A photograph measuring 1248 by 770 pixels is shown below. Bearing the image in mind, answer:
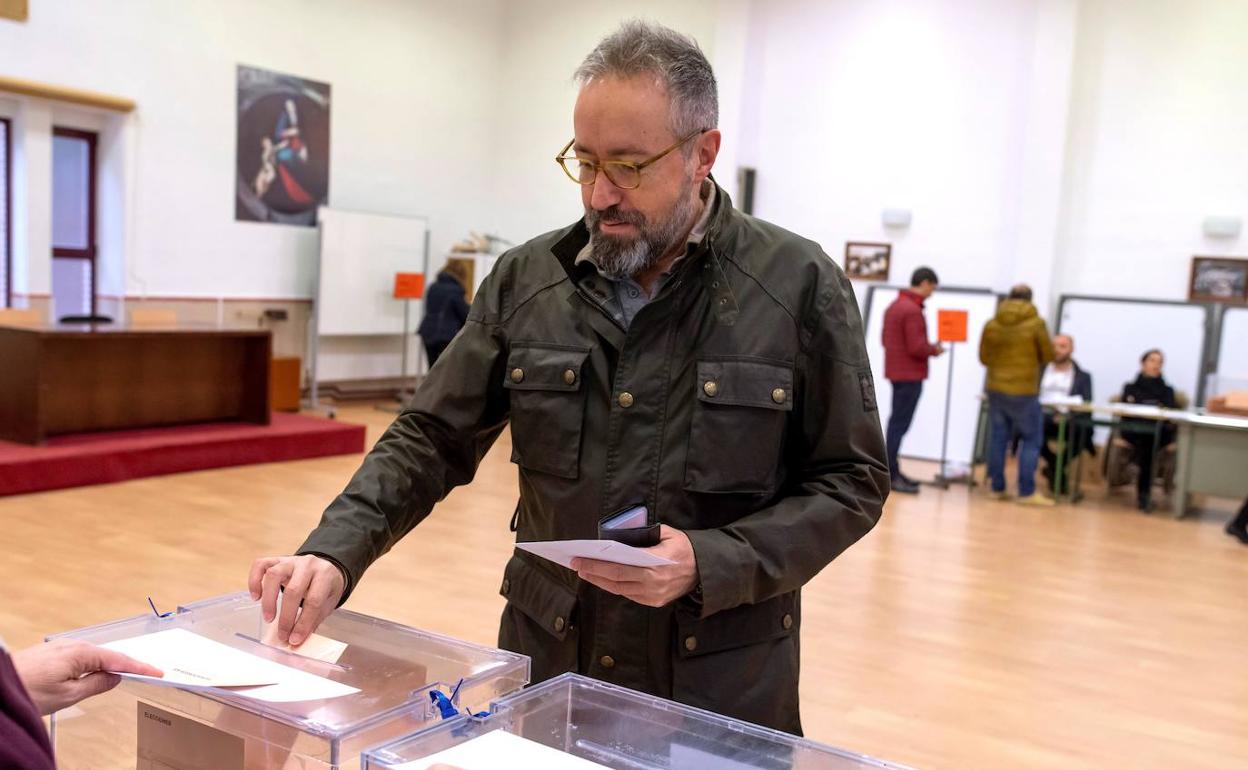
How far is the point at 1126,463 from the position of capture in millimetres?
8516

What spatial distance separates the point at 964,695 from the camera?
4.04 m

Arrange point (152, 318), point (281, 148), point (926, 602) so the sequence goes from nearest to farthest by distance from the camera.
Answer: point (926, 602)
point (152, 318)
point (281, 148)

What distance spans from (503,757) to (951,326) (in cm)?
779

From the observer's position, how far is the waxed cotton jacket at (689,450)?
1.54 meters

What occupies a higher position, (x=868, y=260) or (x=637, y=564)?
(x=868, y=260)

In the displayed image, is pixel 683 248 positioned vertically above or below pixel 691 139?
below

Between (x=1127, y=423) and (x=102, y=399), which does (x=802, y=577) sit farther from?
(x=1127, y=423)

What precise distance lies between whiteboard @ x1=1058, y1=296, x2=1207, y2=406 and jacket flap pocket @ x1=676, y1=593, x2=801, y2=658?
851 cm

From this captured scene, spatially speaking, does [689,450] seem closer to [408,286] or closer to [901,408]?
[901,408]

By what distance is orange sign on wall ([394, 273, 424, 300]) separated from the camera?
10.8 meters

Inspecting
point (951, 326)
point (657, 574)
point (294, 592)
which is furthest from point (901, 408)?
point (294, 592)

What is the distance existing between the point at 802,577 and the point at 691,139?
2.07 feet

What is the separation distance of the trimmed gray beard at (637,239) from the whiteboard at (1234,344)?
8788 mm

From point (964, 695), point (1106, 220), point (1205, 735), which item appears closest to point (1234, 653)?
point (1205, 735)
